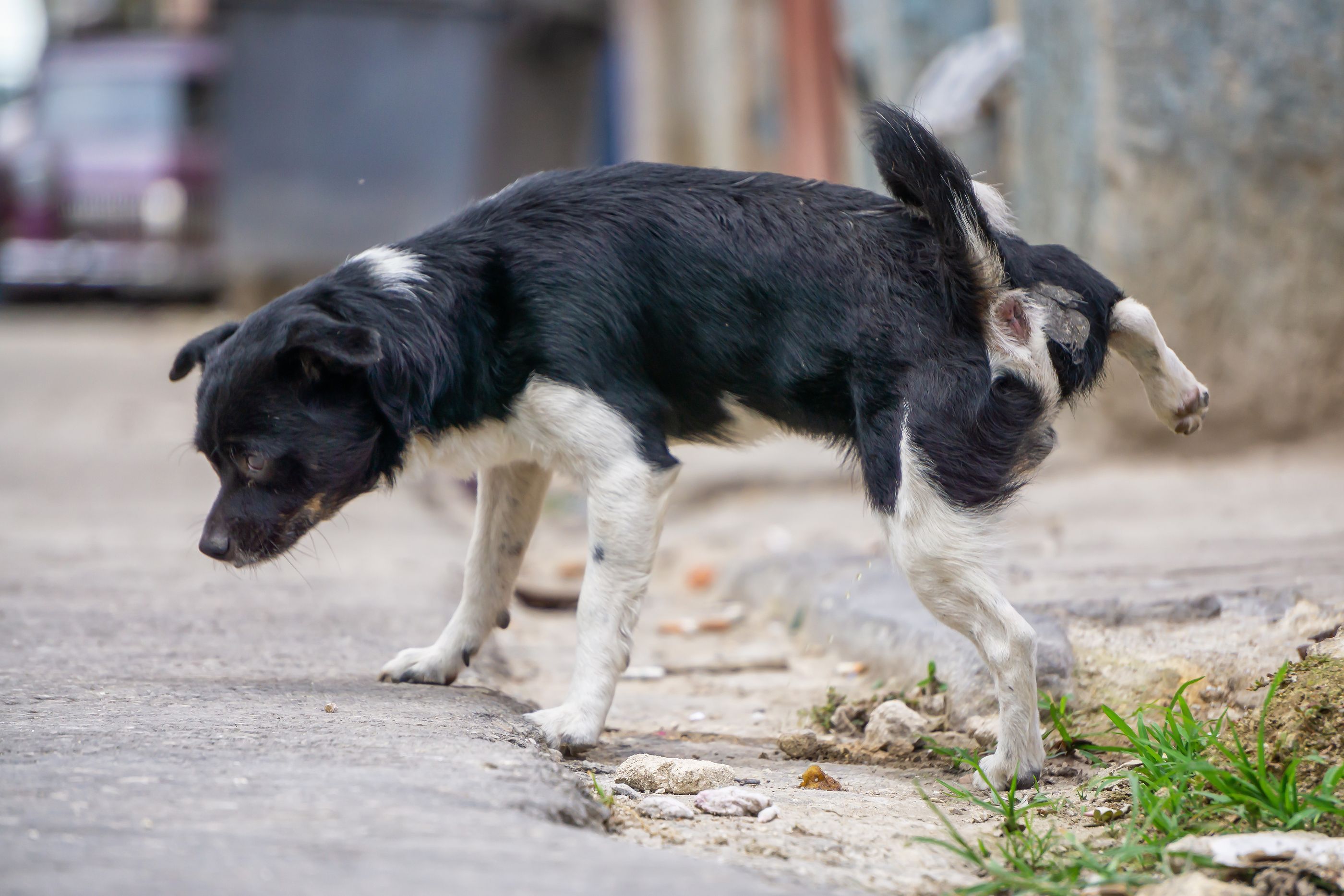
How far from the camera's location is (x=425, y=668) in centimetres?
339

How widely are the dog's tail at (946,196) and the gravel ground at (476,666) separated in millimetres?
1044

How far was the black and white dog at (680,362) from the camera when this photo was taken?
2.82 meters

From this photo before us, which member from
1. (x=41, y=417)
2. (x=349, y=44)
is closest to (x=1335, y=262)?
(x=41, y=417)

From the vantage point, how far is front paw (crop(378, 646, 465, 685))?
3387 mm

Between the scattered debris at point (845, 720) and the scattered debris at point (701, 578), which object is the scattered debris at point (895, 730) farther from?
the scattered debris at point (701, 578)

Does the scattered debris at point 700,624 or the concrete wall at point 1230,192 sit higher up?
the concrete wall at point 1230,192

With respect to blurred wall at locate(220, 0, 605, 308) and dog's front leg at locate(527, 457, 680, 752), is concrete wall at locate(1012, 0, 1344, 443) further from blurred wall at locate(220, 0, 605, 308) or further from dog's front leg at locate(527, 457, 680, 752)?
blurred wall at locate(220, 0, 605, 308)

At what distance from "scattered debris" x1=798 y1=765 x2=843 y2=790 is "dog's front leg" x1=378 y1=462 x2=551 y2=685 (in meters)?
0.96

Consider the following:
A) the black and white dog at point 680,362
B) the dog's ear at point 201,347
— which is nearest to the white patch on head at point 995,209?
the black and white dog at point 680,362

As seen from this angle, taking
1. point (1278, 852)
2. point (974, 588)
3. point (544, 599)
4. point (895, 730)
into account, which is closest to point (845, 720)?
point (895, 730)

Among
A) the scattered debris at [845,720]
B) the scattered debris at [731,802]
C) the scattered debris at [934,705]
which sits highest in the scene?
the scattered debris at [731,802]

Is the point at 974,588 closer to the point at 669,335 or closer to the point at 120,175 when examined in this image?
the point at 669,335

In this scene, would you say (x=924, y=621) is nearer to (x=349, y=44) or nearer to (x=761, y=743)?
(x=761, y=743)

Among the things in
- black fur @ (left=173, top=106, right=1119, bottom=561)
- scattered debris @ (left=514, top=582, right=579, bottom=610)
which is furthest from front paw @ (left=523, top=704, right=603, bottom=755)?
scattered debris @ (left=514, top=582, right=579, bottom=610)
